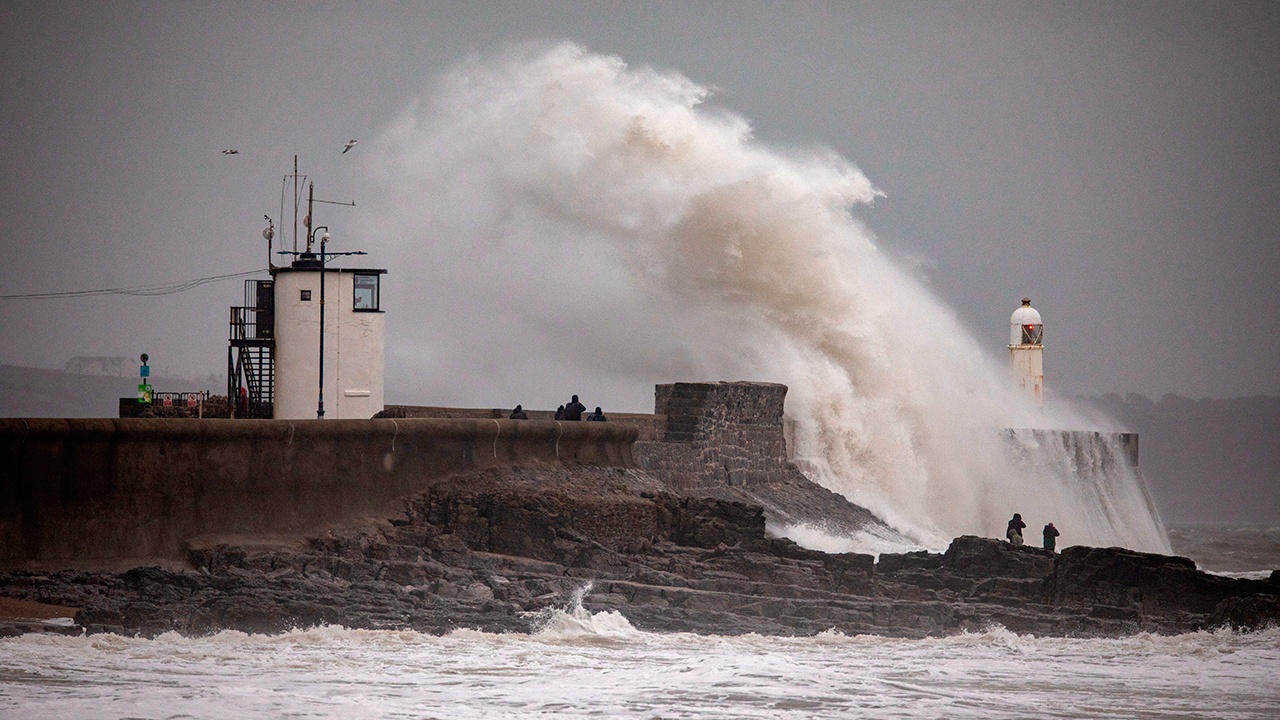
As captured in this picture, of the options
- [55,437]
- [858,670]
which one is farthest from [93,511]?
[858,670]

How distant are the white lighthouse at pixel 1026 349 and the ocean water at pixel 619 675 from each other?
13.9 m

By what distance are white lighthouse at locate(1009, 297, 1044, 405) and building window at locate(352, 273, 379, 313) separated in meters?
14.0

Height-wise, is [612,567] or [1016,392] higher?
[1016,392]

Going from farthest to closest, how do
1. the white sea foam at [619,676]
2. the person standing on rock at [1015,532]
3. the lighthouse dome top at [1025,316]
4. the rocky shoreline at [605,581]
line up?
1. the lighthouse dome top at [1025,316]
2. the person standing on rock at [1015,532]
3. the rocky shoreline at [605,581]
4. the white sea foam at [619,676]

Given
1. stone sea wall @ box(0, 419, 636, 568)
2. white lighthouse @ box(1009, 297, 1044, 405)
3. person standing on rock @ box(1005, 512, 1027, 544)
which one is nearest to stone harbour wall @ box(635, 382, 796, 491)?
stone sea wall @ box(0, 419, 636, 568)

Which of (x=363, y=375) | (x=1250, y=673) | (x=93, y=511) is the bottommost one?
(x=1250, y=673)

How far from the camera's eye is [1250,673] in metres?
12.8

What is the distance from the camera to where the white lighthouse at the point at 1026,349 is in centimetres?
2772

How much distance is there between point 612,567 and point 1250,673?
17.2 feet

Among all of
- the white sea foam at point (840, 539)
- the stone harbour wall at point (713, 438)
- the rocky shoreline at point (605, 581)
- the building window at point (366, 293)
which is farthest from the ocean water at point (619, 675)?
the stone harbour wall at point (713, 438)

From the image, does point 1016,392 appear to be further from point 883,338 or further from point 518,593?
point 518,593

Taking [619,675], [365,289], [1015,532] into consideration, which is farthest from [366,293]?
[1015,532]

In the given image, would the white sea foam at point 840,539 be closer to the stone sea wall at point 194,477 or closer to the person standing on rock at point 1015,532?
the person standing on rock at point 1015,532

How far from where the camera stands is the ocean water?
1077 centimetres
